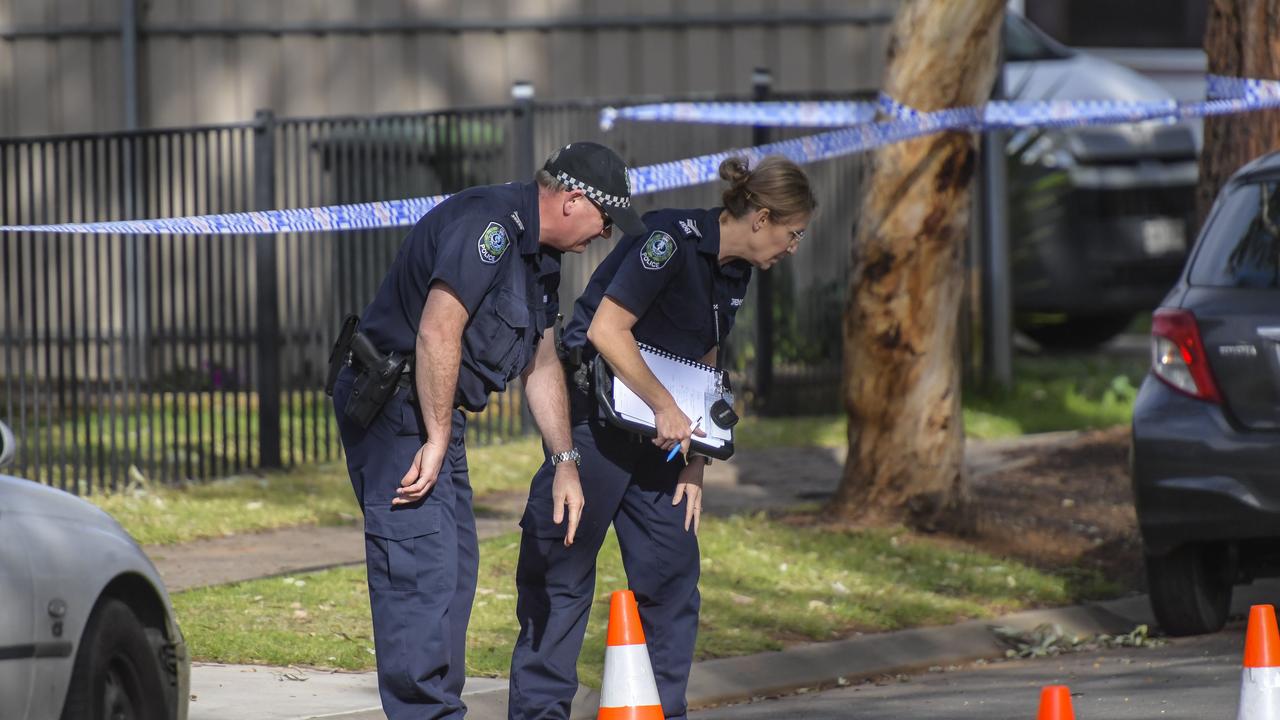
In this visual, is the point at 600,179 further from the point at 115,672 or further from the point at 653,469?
the point at 115,672

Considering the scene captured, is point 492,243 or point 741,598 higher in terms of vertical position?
point 492,243

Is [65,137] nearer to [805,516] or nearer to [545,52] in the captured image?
[805,516]

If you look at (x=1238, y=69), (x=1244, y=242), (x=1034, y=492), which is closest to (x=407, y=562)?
(x=1244, y=242)

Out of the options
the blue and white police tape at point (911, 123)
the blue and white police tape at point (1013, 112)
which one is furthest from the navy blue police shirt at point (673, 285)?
the blue and white police tape at point (1013, 112)

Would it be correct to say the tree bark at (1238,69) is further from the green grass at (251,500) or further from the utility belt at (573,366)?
the utility belt at (573,366)

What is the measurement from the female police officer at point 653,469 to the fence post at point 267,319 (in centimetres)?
612

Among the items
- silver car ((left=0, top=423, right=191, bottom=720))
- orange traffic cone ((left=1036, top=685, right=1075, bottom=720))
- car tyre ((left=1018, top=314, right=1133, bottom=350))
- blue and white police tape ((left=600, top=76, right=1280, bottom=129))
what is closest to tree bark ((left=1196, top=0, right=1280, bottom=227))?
blue and white police tape ((left=600, top=76, right=1280, bottom=129))

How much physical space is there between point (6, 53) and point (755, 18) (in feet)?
20.6

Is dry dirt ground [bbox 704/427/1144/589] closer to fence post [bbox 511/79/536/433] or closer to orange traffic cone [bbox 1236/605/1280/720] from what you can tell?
fence post [bbox 511/79/536/433]

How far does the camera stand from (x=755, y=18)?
662 inches

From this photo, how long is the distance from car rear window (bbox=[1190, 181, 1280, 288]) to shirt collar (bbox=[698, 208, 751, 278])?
2.54 m

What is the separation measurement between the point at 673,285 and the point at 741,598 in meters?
2.76

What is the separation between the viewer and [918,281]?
9094 millimetres

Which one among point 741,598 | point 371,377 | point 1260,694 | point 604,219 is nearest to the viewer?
point 1260,694
